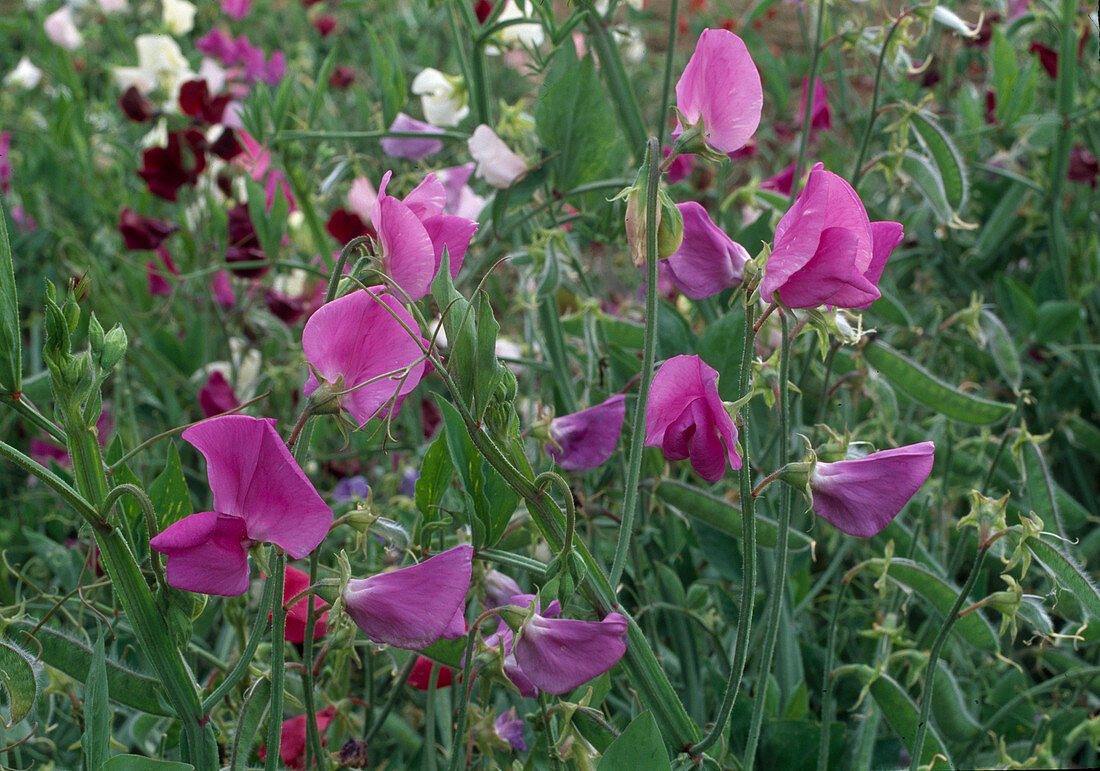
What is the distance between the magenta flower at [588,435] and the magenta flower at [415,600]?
18cm

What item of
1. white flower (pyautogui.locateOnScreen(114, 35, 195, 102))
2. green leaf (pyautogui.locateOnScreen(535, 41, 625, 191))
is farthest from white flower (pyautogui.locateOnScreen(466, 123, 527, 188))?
white flower (pyautogui.locateOnScreen(114, 35, 195, 102))

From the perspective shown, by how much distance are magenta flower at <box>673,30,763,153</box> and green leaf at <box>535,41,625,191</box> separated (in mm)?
330

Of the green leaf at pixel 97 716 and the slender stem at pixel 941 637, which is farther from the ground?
the green leaf at pixel 97 716

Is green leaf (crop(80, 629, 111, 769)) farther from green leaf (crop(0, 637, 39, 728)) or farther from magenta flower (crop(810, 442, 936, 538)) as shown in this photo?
magenta flower (crop(810, 442, 936, 538))

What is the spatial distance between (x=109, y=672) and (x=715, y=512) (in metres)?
0.41

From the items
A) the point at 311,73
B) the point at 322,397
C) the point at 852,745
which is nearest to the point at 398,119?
the point at 322,397

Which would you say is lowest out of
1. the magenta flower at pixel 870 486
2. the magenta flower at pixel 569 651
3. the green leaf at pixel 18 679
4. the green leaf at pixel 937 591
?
the green leaf at pixel 937 591

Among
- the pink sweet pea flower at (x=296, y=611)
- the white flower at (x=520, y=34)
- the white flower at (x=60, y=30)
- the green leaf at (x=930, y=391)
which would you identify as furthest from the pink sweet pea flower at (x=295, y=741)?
the white flower at (x=60, y=30)

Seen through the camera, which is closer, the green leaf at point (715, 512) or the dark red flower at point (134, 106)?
the green leaf at point (715, 512)

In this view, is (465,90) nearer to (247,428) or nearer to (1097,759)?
(247,428)

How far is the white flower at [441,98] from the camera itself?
3.24 ft

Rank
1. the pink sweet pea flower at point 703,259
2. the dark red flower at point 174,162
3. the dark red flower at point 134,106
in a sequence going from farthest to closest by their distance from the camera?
the dark red flower at point 134,106 → the dark red flower at point 174,162 → the pink sweet pea flower at point 703,259

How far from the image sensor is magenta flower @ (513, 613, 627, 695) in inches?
17.2

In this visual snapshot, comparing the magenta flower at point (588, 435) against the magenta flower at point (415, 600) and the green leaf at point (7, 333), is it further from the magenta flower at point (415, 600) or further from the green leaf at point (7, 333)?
the green leaf at point (7, 333)
